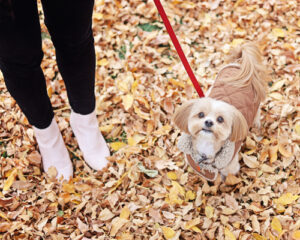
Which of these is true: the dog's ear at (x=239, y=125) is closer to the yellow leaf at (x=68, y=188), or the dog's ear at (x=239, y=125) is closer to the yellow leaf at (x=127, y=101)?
the yellow leaf at (x=127, y=101)

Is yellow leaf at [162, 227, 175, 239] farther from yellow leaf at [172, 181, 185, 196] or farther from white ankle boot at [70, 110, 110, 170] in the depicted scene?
white ankle boot at [70, 110, 110, 170]

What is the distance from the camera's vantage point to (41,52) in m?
1.42

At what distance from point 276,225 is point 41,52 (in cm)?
155

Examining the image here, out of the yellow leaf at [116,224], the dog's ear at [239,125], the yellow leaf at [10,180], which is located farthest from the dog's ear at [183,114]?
the yellow leaf at [10,180]

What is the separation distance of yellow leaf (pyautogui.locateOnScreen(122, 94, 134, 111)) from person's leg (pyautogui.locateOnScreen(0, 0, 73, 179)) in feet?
1.80

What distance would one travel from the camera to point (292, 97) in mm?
2340

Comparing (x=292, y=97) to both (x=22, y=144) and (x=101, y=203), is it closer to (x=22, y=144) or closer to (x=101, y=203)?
(x=101, y=203)

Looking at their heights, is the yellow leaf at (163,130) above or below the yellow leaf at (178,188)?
above

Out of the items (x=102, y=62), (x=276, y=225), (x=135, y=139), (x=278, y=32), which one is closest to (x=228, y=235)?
(x=276, y=225)

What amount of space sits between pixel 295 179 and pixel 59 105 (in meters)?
1.67

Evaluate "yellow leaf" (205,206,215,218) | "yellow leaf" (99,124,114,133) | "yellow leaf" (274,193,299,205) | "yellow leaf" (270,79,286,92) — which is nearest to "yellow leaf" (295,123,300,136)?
"yellow leaf" (270,79,286,92)

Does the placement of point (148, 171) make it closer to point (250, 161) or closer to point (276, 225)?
point (250, 161)

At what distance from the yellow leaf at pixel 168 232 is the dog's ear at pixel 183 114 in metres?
0.58

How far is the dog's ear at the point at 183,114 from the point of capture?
165 centimetres
